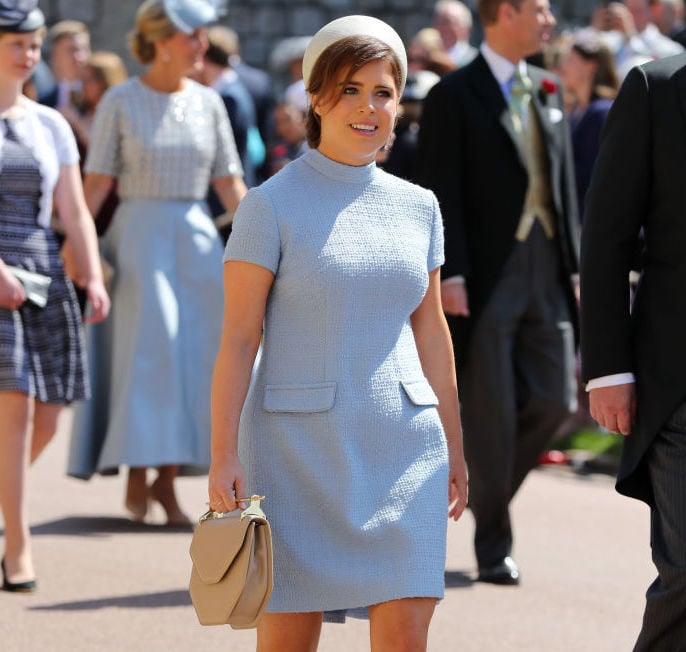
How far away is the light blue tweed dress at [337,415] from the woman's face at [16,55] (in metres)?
2.48

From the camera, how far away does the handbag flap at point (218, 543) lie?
13.1ft

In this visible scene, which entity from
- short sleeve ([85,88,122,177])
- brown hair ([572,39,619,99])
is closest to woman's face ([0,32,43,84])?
short sleeve ([85,88,122,177])

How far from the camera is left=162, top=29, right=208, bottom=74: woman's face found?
26.5 feet

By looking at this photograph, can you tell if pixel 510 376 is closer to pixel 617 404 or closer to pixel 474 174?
pixel 474 174

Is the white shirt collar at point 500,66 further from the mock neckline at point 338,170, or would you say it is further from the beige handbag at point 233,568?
the beige handbag at point 233,568

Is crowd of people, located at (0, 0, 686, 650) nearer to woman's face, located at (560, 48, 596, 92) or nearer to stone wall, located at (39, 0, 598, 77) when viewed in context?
woman's face, located at (560, 48, 596, 92)

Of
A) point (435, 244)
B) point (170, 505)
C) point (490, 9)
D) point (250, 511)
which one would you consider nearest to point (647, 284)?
point (435, 244)

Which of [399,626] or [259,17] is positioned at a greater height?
[259,17]

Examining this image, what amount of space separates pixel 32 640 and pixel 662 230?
2.33 m

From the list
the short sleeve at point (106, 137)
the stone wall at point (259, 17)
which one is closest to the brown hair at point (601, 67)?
the short sleeve at point (106, 137)

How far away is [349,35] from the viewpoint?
4.29 m

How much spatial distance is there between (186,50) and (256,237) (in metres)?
4.02

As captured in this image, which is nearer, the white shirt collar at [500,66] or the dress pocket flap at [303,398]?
the dress pocket flap at [303,398]

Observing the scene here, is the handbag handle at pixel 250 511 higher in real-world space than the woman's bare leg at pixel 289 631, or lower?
higher
